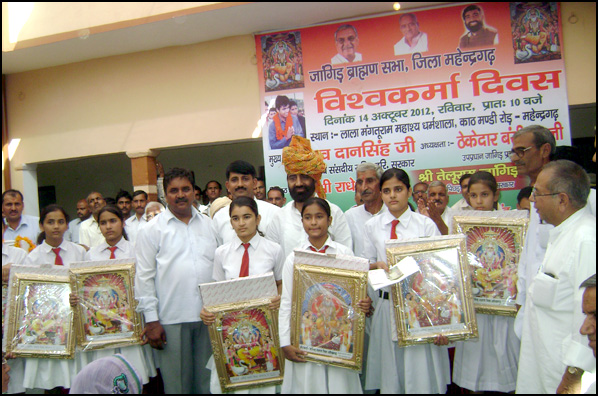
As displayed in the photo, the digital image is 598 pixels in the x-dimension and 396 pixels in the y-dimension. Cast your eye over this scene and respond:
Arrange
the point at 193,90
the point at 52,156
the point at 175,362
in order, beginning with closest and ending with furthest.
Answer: the point at 175,362, the point at 193,90, the point at 52,156

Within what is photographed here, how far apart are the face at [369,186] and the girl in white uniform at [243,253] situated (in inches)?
47.4

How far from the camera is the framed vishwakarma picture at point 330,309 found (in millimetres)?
2984

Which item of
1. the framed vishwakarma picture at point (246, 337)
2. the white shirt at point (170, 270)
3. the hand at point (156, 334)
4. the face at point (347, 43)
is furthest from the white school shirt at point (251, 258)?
the face at point (347, 43)

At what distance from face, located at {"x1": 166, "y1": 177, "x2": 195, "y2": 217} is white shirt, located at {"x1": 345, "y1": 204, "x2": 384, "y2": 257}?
148cm

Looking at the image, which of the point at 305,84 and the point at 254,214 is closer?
the point at 254,214

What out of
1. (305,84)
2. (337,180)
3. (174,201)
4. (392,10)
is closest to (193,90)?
(305,84)

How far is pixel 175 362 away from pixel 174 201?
3.84 ft

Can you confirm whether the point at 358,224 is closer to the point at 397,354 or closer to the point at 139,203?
the point at 397,354

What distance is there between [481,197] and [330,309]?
172 centimetres

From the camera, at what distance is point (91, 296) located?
12.2 feet

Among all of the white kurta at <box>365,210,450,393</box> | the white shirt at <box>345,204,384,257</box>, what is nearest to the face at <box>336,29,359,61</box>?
the white shirt at <box>345,204,384,257</box>

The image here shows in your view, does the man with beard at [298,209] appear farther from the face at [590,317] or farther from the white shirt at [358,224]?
the face at [590,317]

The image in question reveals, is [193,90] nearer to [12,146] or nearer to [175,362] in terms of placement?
[12,146]

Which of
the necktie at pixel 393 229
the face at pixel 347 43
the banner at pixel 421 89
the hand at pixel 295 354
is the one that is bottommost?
the hand at pixel 295 354
